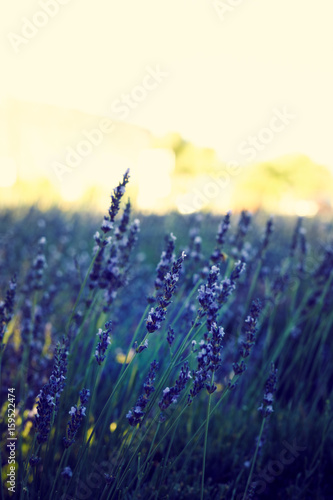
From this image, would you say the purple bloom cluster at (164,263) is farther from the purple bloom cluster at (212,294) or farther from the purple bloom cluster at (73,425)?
the purple bloom cluster at (73,425)

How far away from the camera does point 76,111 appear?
2273 cm

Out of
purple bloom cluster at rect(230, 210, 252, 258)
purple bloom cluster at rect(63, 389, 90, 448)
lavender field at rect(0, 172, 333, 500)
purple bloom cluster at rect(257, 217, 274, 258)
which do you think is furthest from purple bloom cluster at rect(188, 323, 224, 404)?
purple bloom cluster at rect(257, 217, 274, 258)

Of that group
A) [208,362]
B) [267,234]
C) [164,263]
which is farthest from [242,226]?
[208,362]

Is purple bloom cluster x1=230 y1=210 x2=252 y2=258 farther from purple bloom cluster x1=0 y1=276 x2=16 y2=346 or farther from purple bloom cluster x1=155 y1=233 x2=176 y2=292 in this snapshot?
purple bloom cluster x1=0 y1=276 x2=16 y2=346

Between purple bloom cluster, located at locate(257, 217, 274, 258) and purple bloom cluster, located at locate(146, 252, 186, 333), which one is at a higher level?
purple bloom cluster, located at locate(257, 217, 274, 258)

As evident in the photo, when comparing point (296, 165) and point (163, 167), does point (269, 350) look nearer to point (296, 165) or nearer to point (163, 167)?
point (163, 167)

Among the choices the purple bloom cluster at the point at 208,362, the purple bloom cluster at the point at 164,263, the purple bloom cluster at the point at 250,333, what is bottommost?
the purple bloom cluster at the point at 208,362

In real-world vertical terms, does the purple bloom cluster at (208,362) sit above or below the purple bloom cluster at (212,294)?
below

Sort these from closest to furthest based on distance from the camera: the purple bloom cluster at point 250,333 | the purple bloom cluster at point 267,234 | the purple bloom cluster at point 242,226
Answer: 1. the purple bloom cluster at point 250,333
2. the purple bloom cluster at point 242,226
3. the purple bloom cluster at point 267,234

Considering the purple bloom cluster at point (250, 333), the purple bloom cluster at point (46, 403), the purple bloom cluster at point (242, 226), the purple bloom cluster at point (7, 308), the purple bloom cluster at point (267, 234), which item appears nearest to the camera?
the purple bloom cluster at point (46, 403)

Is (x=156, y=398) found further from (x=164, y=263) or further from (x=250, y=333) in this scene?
(x=164, y=263)

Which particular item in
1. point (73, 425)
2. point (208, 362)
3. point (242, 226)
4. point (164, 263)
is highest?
point (242, 226)

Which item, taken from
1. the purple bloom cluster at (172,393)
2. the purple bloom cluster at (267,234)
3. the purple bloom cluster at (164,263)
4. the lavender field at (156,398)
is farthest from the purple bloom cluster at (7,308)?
the purple bloom cluster at (267,234)

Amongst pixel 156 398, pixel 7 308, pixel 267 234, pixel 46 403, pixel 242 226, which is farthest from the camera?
pixel 267 234
